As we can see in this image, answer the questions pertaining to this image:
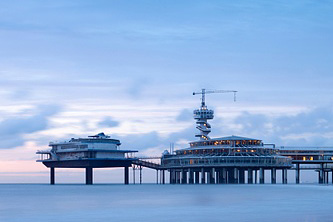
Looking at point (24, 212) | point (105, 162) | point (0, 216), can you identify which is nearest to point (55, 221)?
point (0, 216)

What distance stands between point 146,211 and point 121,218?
35.3 ft

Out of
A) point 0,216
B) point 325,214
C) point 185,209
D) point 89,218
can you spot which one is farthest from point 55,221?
point 325,214

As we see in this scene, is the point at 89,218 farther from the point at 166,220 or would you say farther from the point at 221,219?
the point at 221,219

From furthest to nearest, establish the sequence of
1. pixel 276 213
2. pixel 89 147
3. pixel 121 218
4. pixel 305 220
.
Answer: pixel 89 147 → pixel 276 213 → pixel 121 218 → pixel 305 220

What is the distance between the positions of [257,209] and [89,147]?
126007 mm

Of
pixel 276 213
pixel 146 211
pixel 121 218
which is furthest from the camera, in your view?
pixel 146 211

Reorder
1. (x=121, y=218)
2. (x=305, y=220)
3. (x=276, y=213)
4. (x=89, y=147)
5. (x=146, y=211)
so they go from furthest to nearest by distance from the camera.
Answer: (x=89, y=147) < (x=146, y=211) < (x=276, y=213) < (x=121, y=218) < (x=305, y=220)

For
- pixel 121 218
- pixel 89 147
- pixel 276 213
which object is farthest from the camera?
pixel 89 147

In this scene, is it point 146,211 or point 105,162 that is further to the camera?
point 105,162

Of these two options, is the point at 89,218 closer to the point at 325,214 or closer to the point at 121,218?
the point at 121,218

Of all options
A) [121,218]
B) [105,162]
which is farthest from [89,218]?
[105,162]

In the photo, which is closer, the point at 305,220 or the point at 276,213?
the point at 305,220

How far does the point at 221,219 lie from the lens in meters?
64.6

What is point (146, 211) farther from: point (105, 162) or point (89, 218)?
point (105, 162)
